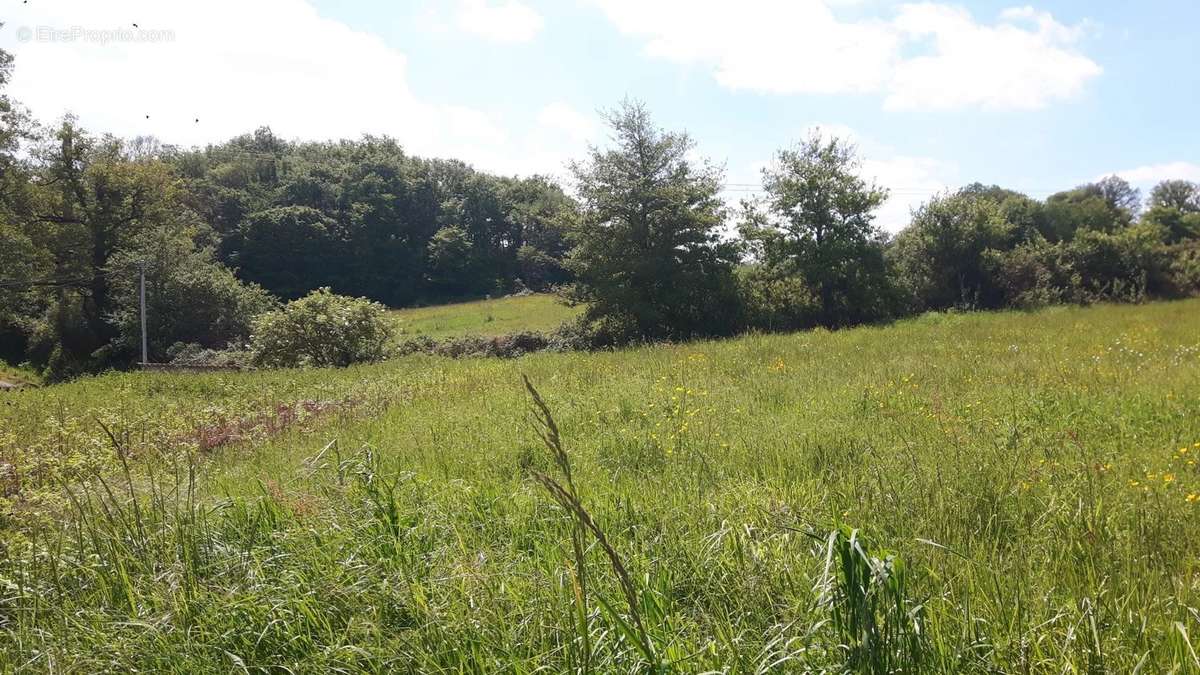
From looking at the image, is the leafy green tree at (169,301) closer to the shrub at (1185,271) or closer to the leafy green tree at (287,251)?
the leafy green tree at (287,251)

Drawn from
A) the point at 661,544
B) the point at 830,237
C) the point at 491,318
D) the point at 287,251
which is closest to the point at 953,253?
the point at 830,237

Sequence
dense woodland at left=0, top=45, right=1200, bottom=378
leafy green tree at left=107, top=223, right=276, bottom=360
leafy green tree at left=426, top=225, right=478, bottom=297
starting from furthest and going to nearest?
leafy green tree at left=426, top=225, right=478, bottom=297 < leafy green tree at left=107, top=223, right=276, bottom=360 < dense woodland at left=0, top=45, right=1200, bottom=378

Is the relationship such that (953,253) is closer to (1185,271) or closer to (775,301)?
(775,301)

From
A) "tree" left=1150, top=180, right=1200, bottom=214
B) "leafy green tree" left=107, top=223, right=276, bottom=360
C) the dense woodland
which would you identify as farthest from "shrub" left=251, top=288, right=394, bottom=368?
"tree" left=1150, top=180, right=1200, bottom=214

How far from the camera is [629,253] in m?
23.8

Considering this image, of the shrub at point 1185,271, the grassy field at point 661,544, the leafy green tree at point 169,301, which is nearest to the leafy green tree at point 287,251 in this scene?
the leafy green tree at point 169,301

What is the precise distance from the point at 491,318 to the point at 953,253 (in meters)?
25.0

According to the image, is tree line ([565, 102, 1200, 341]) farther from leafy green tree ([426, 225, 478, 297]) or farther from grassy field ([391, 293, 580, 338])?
leafy green tree ([426, 225, 478, 297])

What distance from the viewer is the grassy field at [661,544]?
83.6 inches

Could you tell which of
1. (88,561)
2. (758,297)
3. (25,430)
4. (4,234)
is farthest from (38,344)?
(88,561)

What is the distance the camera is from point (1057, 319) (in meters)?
16.5

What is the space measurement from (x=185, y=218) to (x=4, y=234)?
19173mm

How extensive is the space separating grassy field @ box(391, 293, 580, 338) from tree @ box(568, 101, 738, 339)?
5.86 meters

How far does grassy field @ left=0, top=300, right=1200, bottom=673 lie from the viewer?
2.12 m
